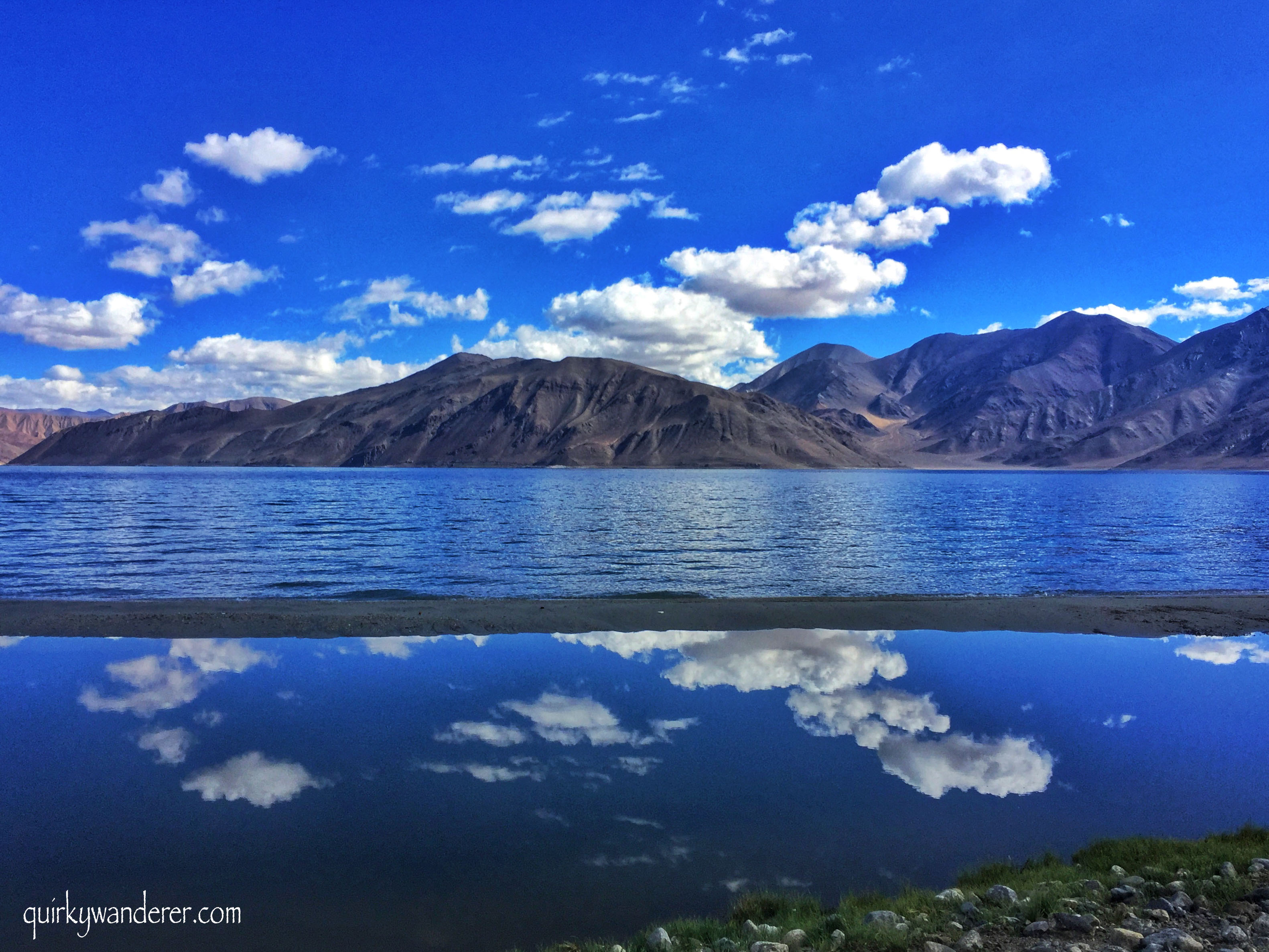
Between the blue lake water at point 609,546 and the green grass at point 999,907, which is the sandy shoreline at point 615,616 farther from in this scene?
the green grass at point 999,907

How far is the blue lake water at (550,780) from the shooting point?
8.22m

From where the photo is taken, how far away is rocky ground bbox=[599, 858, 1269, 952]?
6324 mm

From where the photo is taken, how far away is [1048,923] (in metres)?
6.67

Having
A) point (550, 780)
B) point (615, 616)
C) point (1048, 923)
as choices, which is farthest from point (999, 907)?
point (615, 616)

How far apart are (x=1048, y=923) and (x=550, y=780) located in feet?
21.3

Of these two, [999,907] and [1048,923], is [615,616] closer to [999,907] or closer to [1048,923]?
[999,907]

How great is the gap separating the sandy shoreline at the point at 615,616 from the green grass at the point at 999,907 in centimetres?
1365

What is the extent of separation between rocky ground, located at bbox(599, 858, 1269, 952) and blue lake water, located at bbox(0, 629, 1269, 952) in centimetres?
105

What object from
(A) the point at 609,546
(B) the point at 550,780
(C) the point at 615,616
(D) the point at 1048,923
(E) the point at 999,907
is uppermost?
(D) the point at 1048,923

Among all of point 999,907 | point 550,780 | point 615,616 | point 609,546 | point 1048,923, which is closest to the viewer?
point 1048,923

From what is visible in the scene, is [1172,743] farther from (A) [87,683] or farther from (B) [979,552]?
(B) [979,552]

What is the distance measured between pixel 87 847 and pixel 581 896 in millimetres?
5952

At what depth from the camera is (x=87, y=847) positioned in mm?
9023

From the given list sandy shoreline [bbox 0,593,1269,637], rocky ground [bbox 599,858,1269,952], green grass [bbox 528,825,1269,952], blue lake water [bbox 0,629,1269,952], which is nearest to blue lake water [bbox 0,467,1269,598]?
sandy shoreline [bbox 0,593,1269,637]
